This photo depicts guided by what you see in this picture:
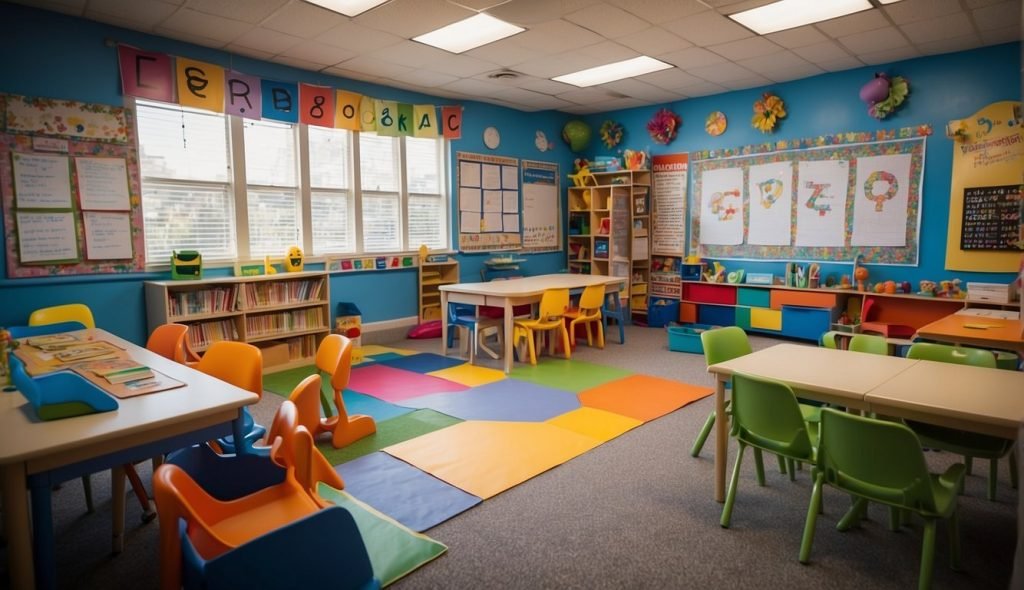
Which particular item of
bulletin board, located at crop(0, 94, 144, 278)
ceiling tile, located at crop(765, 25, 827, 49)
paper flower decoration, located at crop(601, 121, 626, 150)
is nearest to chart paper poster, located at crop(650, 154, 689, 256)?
paper flower decoration, located at crop(601, 121, 626, 150)

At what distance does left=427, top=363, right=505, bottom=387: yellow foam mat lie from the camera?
16.6 ft

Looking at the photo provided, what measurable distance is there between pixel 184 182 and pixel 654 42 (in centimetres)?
433

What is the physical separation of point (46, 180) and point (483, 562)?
173 inches

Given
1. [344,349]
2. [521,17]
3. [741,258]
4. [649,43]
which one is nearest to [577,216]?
[741,258]

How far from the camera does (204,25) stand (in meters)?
4.62

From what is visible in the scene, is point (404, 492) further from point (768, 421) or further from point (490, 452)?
point (768, 421)

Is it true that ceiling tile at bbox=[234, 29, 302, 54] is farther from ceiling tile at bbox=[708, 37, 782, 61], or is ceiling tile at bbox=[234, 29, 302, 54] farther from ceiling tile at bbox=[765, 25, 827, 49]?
ceiling tile at bbox=[765, 25, 827, 49]

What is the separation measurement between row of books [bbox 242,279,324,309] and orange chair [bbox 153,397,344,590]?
11.7 ft

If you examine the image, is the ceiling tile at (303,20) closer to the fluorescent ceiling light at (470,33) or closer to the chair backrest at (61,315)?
the fluorescent ceiling light at (470,33)

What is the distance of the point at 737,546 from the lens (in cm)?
249

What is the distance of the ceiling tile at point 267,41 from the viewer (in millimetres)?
4832

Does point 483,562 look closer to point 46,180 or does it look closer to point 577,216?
point 46,180

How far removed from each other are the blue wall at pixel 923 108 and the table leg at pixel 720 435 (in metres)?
4.43

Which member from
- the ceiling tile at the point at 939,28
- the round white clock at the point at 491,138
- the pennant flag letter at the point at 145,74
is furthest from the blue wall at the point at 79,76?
the ceiling tile at the point at 939,28
